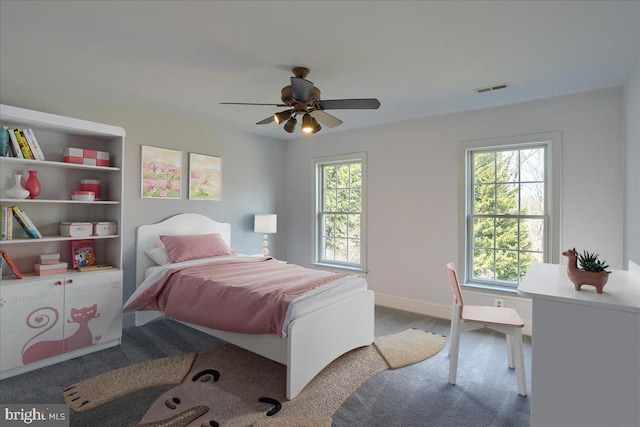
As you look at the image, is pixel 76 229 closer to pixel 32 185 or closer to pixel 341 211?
pixel 32 185

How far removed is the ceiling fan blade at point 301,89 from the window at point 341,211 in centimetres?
225

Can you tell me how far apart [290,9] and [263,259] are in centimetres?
271

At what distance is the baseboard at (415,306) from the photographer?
3910 millimetres

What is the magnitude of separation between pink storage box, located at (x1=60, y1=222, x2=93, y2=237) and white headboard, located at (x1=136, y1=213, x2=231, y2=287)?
0.64m

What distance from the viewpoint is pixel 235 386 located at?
2.38 meters

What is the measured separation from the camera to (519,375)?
7.51 ft

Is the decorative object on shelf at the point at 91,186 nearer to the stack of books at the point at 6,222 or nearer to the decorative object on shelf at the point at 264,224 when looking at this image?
the stack of books at the point at 6,222

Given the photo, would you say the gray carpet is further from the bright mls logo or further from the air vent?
the air vent

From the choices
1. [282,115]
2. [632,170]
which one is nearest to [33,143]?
[282,115]

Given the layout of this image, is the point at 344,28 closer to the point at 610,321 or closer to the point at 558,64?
the point at 558,64

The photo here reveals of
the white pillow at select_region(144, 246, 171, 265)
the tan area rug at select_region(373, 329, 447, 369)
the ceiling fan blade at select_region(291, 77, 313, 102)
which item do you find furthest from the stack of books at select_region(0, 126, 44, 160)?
the tan area rug at select_region(373, 329, 447, 369)

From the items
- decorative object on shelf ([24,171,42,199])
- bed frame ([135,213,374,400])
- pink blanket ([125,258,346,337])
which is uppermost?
decorative object on shelf ([24,171,42,199])

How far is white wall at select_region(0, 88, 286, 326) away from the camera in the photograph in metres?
3.23

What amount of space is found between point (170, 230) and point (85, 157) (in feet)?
4.02
